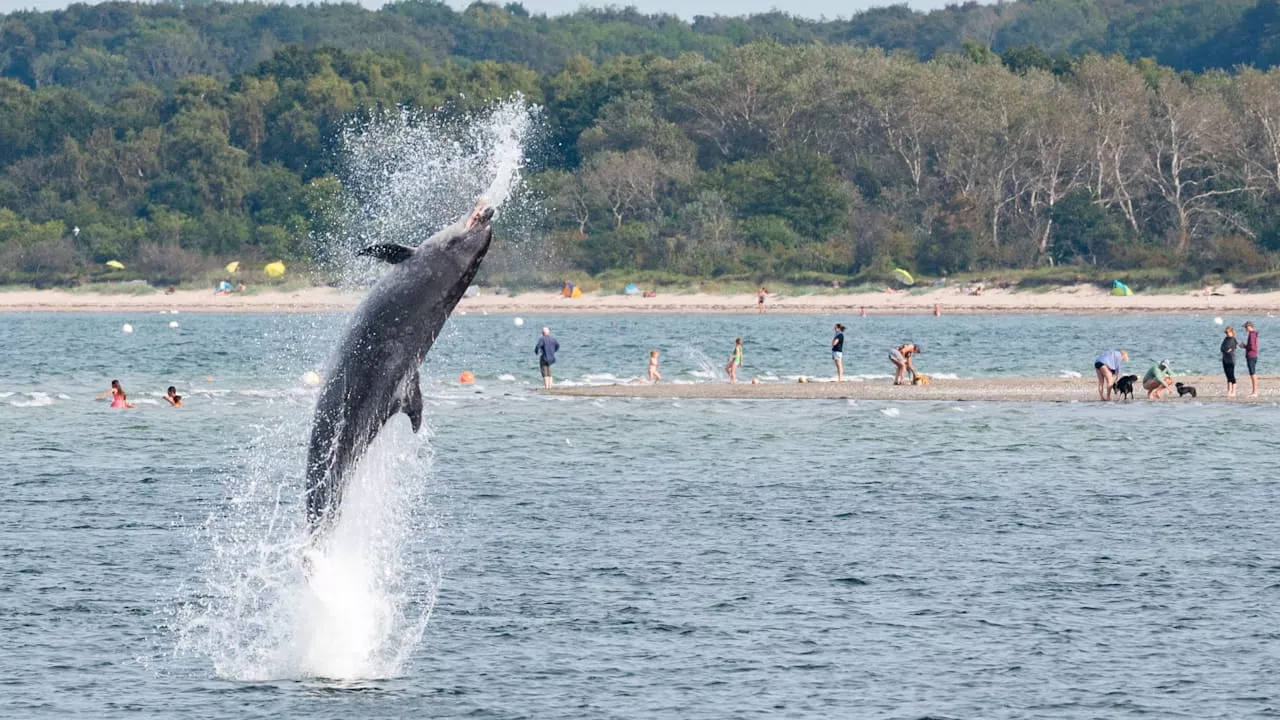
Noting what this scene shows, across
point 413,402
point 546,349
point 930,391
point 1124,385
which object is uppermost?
point 413,402

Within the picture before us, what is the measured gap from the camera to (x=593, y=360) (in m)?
78.2

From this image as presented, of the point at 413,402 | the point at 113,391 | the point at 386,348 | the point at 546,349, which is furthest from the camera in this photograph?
the point at 113,391

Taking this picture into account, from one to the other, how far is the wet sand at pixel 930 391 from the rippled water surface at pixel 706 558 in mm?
1413

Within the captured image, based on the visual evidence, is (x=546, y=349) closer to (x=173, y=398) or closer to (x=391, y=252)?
(x=173, y=398)

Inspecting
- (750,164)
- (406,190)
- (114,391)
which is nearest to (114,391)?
(114,391)

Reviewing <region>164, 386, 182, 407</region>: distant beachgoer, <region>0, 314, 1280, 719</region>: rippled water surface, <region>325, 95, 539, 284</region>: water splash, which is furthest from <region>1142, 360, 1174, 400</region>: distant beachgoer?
<region>325, 95, 539, 284</region>: water splash

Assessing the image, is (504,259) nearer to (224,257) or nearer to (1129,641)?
(224,257)

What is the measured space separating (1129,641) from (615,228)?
111 metres

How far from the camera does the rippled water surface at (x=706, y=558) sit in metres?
21.8

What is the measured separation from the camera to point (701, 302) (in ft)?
418

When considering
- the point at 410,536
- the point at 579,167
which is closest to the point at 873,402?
the point at 410,536

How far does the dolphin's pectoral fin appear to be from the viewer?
663 inches

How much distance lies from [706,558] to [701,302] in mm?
98200

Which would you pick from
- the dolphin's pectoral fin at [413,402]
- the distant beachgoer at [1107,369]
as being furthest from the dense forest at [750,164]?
the dolphin's pectoral fin at [413,402]
